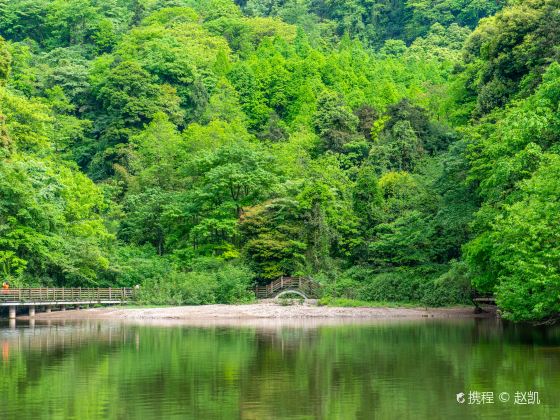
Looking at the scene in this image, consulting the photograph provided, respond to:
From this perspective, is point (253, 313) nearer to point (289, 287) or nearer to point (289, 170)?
point (289, 287)

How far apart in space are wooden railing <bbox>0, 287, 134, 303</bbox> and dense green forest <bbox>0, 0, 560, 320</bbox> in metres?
1.22

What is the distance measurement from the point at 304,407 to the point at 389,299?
33.2 m

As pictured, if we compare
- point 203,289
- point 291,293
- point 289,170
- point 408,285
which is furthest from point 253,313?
point 289,170

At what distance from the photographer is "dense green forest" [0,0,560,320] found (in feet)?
135

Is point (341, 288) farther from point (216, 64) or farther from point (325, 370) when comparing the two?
point (216, 64)

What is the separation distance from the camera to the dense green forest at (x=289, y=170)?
4125cm

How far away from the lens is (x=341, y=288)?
55.2m

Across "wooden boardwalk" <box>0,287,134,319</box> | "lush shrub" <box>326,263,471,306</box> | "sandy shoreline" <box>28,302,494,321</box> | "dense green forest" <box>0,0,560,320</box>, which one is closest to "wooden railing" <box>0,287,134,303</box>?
"wooden boardwalk" <box>0,287,134,319</box>

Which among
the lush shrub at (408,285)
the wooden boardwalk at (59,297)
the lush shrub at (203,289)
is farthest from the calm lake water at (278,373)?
the lush shrub at (203,289)

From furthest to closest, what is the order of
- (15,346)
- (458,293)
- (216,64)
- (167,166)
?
(216,64), (167,166), (458,293), (15,346)

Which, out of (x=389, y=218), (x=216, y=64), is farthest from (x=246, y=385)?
(x=216, y=64)

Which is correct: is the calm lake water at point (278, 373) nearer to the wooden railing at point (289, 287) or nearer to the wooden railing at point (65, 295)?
the wooden railing at point (65, 295)

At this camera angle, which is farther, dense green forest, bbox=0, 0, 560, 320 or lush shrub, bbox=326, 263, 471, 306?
lush shrub, bbox=326, 263, 471, 306

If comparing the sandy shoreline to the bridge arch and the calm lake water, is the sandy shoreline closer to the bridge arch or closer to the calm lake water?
the bridge arch
